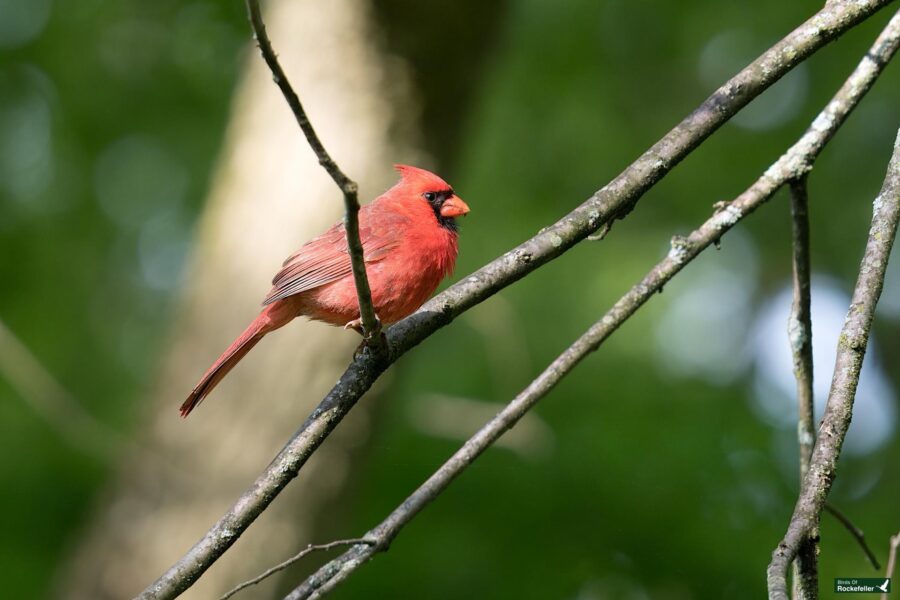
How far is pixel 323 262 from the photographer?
345 cm

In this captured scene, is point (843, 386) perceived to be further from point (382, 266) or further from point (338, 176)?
point (382, 266)

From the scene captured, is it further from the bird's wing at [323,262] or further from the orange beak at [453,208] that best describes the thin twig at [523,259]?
the orange beak at [453,208]

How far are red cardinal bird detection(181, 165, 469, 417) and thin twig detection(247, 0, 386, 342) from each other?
1.08 metres

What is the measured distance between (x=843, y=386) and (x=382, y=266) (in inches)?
63.8

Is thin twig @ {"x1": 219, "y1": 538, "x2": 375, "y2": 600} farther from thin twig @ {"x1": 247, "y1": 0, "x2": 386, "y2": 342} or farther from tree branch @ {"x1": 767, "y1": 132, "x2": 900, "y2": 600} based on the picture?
tree branch @ {"x1": 767, "y1": 132, "x2": 900, "y2": 600}

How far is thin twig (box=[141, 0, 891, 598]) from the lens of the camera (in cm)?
195

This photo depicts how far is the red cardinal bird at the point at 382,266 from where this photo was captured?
125 inches

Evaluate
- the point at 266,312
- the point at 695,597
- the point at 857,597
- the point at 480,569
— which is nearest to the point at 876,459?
the point at 857,597

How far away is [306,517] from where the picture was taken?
516cm

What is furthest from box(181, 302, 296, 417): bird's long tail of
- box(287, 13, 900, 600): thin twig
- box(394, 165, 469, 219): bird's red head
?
box(287, 13, 900, 600): thin twig

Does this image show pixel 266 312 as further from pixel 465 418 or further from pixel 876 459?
pixel 876 459

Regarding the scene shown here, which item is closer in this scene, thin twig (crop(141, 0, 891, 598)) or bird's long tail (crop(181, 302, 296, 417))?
thin twig (crop(141, 0, 891, 598))

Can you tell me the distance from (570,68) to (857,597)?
3941 millimetres

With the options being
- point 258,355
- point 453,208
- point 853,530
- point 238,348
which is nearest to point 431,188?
point 453,208
